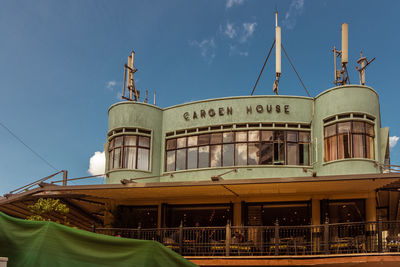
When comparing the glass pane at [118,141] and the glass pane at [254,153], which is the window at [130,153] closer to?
the glass pane at [118,141]

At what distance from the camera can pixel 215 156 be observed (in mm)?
22109

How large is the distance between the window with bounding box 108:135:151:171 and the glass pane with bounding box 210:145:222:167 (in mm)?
2953

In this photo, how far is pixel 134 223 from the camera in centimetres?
2239

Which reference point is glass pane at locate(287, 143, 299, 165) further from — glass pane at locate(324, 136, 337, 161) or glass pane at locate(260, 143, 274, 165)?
glass pane at locate(324, 136, 337, 161)

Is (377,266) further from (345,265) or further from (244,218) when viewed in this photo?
(244,218)

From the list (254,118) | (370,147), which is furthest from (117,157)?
(370,147)

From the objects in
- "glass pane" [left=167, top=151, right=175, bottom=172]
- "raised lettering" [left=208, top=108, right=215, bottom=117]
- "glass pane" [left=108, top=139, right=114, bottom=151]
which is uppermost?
"raised lettering" [left=208, top=108, right=215, bottom=117]

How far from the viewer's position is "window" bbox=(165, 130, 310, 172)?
21266 millimetres

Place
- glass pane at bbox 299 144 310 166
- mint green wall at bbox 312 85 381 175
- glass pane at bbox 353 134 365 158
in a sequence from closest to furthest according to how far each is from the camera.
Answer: mint green wall at bbox 312 85 381 175
glass pane at bbox 353 134 365 158
glass pane at bbox 299 144 310 166

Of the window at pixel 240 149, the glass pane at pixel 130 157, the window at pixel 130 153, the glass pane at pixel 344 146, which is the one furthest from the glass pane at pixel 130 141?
the glass pane at pixel 344 146

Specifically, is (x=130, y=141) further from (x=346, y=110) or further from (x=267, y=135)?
(x=346, y=110)

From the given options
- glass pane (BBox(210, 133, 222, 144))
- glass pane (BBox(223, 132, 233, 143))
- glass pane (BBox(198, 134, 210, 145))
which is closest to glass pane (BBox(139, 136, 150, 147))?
glass pane (BBox(198, 134, 210, 145))

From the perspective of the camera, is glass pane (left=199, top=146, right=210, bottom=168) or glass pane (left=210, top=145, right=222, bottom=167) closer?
glass pane (left=210, top=145, right=222, bottom=167)

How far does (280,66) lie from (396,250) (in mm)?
9886
